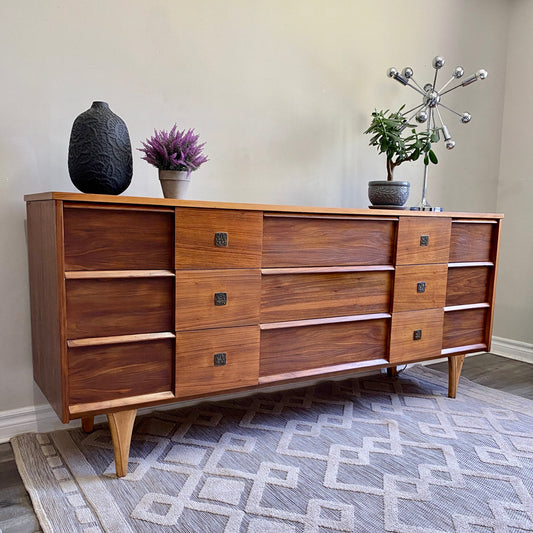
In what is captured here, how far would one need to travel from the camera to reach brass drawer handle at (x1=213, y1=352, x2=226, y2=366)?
1449 mm

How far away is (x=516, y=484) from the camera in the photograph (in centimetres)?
139

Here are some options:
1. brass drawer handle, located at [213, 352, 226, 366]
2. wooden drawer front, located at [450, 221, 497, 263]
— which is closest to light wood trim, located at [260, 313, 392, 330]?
brass drawer handle, located at [213, 352, 226, 366]

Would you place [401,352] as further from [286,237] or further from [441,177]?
[441,177]

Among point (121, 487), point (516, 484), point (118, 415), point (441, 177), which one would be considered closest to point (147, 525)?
point (121, 487)

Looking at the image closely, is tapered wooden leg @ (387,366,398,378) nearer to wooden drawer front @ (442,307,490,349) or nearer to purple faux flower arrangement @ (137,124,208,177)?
wooden drawer front @ (442,307,490,349)

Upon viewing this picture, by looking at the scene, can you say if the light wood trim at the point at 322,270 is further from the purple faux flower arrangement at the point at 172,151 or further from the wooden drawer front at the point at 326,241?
the purple faux flower arrangement at the point at 172,151

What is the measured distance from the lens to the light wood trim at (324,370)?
1.56 m

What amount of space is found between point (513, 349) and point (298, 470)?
1.87 metres

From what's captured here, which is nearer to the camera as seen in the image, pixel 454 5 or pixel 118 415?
pixel 118 415

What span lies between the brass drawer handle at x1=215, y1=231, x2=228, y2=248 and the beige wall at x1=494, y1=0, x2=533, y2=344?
2053mm

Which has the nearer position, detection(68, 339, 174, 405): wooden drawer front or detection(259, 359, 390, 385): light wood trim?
detection(68, 339, 174, 405): wooden drawer front

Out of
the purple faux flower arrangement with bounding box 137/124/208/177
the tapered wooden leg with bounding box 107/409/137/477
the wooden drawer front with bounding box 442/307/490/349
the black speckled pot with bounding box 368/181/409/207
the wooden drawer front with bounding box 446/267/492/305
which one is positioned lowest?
the tapered wooden leg with bounding box 107/409/137/477

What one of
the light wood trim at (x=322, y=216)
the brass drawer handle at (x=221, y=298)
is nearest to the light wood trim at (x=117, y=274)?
the brass drawer handle at (x=221, y=298)

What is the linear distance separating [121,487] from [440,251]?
4.53 feet
